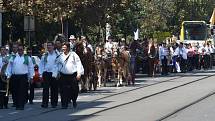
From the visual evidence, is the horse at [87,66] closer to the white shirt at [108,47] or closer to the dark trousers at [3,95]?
the white shirt at [108,47]

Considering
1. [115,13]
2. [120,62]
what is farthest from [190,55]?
[120,62]

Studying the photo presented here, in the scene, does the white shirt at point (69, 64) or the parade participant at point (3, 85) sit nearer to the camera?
the white shirt at point (69, 64)

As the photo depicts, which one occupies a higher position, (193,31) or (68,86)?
(193,31)

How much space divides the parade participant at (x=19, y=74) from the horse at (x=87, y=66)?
5.52m

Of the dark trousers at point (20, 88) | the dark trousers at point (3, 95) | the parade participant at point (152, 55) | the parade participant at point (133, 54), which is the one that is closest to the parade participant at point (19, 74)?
the dark trousers at point (20, 88)

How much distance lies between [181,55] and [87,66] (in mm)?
17956

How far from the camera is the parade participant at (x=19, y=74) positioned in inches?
747

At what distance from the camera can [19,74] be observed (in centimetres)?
1905

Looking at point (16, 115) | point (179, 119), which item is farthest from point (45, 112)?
point (179, 119)

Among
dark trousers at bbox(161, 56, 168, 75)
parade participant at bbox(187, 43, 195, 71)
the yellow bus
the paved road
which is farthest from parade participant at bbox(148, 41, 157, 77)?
the yellow bus

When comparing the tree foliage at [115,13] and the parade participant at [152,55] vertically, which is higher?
the tree foliage at [115,13]

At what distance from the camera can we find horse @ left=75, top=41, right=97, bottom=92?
24766 mm

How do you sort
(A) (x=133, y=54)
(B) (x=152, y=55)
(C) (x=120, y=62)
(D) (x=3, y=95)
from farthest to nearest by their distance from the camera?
(B) (x=152, y=55) → (A) (x=133, y=54) → (C) (x=120, y=62) → (D) (x=3, y=95)

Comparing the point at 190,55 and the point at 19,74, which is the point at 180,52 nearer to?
the point at 190,55
